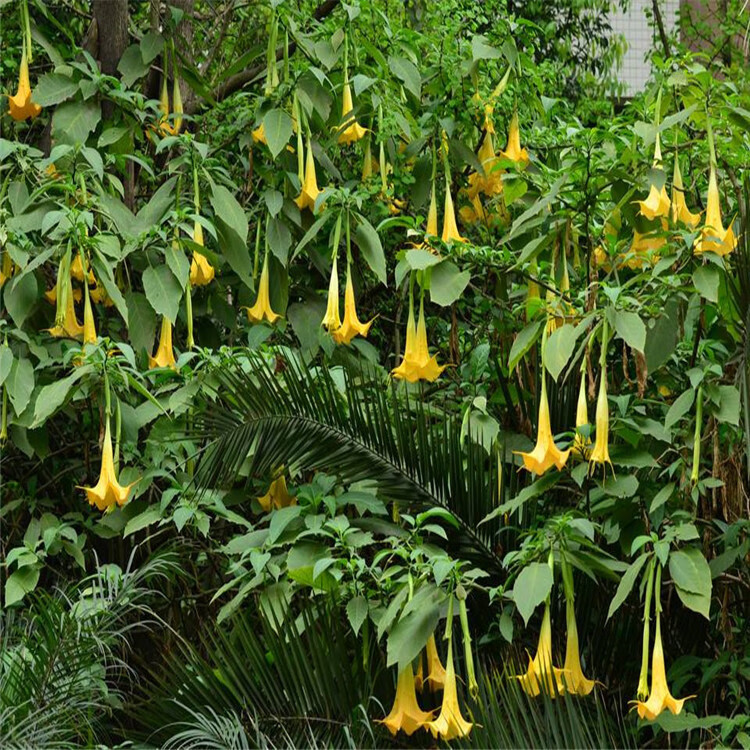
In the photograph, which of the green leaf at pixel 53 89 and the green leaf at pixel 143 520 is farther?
the green leaf at pixel 53 89

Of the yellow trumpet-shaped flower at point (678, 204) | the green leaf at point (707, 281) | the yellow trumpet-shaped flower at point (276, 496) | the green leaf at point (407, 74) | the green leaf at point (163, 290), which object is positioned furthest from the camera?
the green leaf at point (407, 74)

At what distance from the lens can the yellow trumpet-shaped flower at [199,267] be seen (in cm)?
319

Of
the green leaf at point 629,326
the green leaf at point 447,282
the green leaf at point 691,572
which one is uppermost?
the green leaf at point 447,282

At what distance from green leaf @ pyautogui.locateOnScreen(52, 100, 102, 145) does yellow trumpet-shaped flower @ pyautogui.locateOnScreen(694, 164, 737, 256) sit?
1669mm

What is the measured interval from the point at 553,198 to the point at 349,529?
0.93 m

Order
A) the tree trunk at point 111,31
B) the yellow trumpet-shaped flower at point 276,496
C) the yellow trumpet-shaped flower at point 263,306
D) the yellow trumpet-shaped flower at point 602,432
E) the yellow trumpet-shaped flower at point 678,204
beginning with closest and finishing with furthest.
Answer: the yellow trumpet-shaped flower at point 602,432 → the yellow trumpet-shaped flower at point 678,204 → the yellow trumpet-shaped flower at point 276,496 → the yellow trumpet-shaped flower at point 263,306 → the tree trunk at point 111,31

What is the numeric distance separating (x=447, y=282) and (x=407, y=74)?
923mm

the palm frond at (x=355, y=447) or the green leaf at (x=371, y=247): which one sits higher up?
the green leaf at (x=371, y=247)

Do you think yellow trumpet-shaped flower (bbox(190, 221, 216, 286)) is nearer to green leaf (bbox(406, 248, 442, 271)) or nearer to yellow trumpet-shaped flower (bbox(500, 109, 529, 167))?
green leaf (bbox(406, 248, 442, 271))

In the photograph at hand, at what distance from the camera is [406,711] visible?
2553mm

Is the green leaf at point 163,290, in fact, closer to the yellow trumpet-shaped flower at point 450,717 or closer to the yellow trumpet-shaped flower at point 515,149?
the yellow trumpet-shaped flower at point 515,149

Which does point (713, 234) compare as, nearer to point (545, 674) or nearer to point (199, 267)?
point (545, 674)

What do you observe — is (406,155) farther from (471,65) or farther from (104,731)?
(104,731)

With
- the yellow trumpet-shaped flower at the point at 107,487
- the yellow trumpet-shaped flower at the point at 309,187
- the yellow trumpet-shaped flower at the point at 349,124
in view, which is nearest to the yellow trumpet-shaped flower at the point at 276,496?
the yellow trumpet-shaped flower at the point at 107,487
